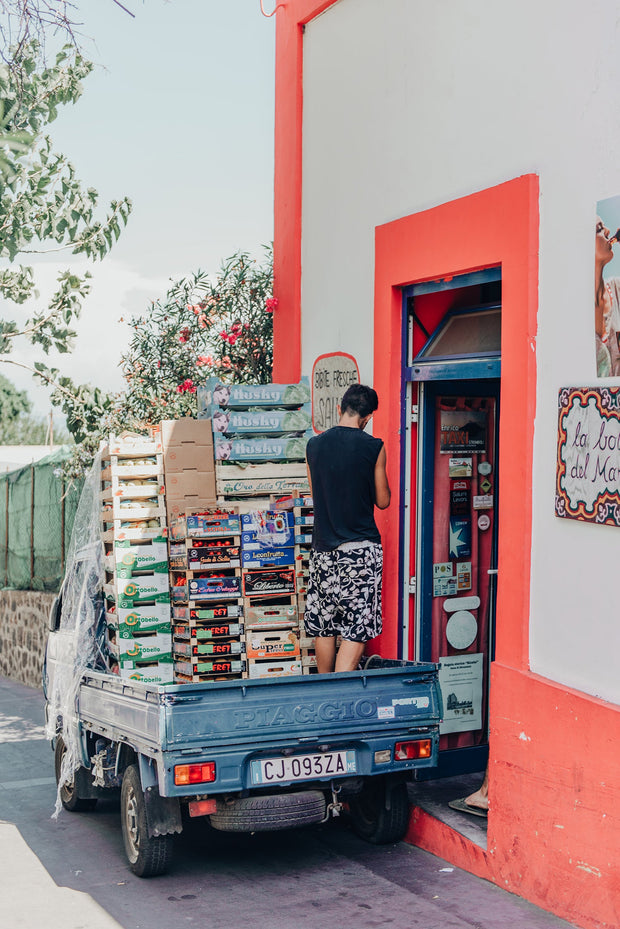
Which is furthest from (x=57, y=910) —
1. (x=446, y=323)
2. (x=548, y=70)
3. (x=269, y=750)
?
(x=548, y=70)

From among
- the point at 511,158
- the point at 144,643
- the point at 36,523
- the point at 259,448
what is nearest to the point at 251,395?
the point at 259,448

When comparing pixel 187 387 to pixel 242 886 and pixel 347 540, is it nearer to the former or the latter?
pixel 347 540

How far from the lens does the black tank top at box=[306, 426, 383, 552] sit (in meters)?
6.17

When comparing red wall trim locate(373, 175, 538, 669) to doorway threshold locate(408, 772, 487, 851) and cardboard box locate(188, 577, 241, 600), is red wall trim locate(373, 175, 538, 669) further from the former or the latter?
cardboard box locate(188, 577, 241, 600)

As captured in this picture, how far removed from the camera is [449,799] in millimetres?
6320

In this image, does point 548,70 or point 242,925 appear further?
point 548,70

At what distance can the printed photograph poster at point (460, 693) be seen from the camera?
694 centimetres

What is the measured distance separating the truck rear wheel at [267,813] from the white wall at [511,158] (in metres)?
1.38

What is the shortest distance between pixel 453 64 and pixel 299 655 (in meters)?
3.63

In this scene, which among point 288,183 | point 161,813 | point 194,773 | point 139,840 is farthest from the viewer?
point 288,183

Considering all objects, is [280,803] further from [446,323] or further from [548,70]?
[548,70]

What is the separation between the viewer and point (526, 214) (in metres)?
5.41

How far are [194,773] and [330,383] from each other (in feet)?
10.9

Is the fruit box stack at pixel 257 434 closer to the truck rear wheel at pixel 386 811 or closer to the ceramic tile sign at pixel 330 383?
the ceramic tile sign at pixel 330 383
